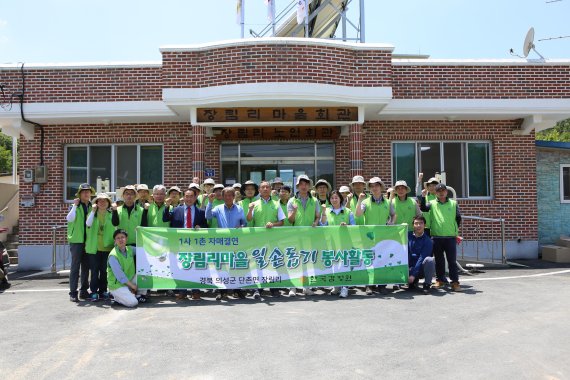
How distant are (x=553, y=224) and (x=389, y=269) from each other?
803 cm

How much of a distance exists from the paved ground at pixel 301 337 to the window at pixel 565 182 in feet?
21.9

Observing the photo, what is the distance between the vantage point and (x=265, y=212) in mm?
7793

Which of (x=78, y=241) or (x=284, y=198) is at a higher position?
(x=284, y=198)

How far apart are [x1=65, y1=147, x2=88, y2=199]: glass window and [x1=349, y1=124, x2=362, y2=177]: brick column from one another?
6.92 meters

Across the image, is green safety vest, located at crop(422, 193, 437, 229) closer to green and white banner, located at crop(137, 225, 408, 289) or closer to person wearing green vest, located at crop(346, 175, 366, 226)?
green and white banner, located at crop(137, 225, 408, 289)

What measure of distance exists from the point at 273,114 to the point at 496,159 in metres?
6.01

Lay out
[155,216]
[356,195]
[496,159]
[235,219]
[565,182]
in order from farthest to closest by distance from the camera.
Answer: [565,182]
[496,159]
[356,195]
[155,216]
[235,219]

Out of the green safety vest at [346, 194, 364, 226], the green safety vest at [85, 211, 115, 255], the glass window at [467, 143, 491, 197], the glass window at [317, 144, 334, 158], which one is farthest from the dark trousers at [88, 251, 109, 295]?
the glass window at [467, 143, 491, 197]

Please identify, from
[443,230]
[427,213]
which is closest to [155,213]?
[427,213]

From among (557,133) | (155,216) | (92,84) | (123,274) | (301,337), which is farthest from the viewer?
(557,133)

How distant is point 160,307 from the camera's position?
6.95m

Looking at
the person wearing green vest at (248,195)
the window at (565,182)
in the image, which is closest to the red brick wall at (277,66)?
the person wearing green vest at (248,195)

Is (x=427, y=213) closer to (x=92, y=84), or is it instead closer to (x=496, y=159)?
(x=496, y=159)

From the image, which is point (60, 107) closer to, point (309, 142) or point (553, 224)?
point (309, 142)
